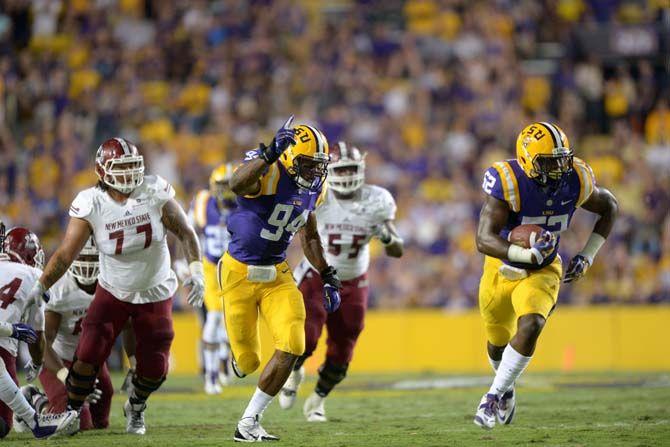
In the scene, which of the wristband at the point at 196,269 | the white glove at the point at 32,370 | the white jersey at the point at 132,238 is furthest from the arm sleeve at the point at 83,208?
the white glove at the point at 32,370

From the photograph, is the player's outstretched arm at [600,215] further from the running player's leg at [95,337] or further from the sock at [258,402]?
the running player's leg at [95,337]

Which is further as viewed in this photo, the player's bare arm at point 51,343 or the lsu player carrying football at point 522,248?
the player's bare arm at point 51,343

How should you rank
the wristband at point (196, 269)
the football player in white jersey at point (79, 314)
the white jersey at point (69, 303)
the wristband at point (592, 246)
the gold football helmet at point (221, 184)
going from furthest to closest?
1. the gold football helmet at point (221, 184)
2. the white jersey at point (69, 303)
3. the football player in white jersey at point (79, 314)
4. the wristband at point (592, 246)
5. the wristband at point (196, 269)

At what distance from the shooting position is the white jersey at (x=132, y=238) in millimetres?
7379

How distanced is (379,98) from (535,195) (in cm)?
990

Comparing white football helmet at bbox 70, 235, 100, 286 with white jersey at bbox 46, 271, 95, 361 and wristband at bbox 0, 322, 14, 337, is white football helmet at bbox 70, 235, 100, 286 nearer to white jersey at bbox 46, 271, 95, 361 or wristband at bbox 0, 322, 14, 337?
white jersey at bbox 46, 271, 95, 361

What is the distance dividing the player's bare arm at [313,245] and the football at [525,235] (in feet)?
4.09

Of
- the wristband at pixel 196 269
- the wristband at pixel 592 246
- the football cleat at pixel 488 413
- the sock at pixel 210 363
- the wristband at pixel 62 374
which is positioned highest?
the wristband at pixel 592 246

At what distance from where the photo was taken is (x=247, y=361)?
7.47 metres

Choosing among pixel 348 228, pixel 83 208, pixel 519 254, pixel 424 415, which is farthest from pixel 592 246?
pixel 83 208

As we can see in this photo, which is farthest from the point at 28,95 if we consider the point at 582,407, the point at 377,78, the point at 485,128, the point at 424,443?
the point at 424,443

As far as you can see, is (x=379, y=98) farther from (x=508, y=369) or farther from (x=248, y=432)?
(x=248, y=432)

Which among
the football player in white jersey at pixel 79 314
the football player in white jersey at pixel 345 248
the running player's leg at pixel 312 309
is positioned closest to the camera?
the football player in white jersey at pixel 79 314

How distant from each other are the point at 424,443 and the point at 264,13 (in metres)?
12.5
